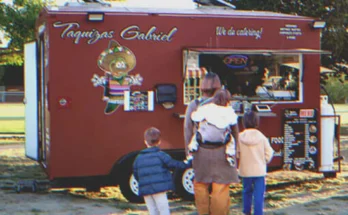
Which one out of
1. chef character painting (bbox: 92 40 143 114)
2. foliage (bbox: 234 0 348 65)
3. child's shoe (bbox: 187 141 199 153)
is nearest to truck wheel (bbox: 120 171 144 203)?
chef character painting (bbox: 92 40 143 114)

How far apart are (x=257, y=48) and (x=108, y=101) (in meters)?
2.41

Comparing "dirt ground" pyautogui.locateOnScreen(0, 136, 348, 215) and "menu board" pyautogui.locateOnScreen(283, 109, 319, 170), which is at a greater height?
"menu board" pyautogui.locateOnScreen(283, 109, 319, 170)

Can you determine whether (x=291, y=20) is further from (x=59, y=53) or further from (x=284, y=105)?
(x=59, y=53)

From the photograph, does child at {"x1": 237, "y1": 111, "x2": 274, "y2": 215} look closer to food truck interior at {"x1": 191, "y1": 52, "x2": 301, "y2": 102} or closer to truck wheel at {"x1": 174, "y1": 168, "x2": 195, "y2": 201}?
truck wheel at {"x1": 174, "y1": 168, "x2": 195, "y2": 201}

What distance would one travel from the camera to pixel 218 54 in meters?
10.1

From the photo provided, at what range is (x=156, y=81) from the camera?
9.83 m

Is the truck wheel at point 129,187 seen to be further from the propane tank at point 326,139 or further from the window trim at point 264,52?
the propane tank at point 326,139

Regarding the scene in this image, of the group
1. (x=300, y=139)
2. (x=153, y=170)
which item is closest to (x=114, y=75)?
(x=153, y=170)

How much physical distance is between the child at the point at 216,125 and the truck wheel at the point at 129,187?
2923 millimetres

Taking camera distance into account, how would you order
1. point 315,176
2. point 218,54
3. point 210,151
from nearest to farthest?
point 210,151
point 218,54
point 315,176

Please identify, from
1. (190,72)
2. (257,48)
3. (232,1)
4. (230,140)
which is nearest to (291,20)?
(257,48)

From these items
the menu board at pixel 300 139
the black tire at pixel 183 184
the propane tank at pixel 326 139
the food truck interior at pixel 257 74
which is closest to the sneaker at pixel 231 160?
the black tire at pixel 183 184

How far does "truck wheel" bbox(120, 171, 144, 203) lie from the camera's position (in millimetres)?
9680

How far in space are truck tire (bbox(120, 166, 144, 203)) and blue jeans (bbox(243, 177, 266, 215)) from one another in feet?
6.09
